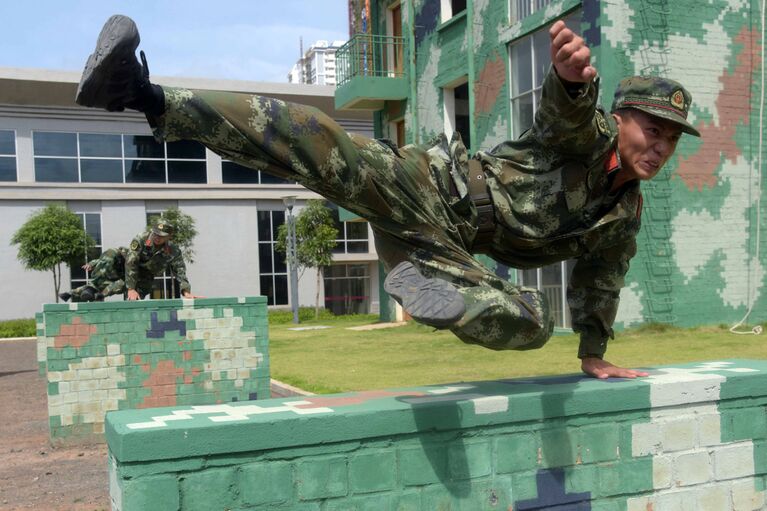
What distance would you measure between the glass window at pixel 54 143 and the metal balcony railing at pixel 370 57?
17.8 meters

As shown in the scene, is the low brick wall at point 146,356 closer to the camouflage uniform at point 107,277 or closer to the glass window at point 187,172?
the camouflage uniform at point 107,277

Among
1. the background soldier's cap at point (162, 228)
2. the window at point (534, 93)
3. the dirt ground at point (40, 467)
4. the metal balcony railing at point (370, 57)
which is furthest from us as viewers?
the metal balcony railing at point (370, 57)

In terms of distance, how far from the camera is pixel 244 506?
2471 millimetres

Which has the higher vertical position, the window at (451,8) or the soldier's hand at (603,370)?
the window at (451,8)

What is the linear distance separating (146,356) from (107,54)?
6655 mm

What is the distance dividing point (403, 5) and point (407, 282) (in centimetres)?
1870

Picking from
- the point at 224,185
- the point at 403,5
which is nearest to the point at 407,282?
the point at 403,5

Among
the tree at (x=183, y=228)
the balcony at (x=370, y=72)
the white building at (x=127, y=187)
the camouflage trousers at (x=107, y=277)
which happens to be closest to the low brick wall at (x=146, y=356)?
the camouflage trousers at (x=107, y=277)

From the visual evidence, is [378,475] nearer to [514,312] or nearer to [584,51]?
[514,312]

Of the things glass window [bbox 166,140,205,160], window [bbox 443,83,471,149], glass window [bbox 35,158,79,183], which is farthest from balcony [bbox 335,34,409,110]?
glass window [bbox 35,158,79,183]

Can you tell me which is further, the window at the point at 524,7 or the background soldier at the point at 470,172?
the window at the point at 524,7

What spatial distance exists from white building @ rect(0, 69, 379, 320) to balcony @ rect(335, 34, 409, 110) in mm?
12607

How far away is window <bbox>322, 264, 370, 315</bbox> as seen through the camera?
130 ft

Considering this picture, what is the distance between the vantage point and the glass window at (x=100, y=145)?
34.2m
